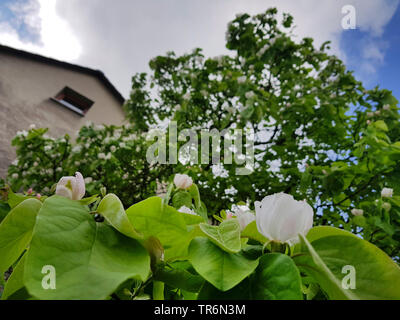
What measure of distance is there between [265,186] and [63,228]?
11.5ft

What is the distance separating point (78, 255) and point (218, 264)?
15 cm

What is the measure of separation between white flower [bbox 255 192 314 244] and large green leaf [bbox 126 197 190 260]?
107mm

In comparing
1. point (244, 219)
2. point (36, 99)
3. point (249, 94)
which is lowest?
point (244, 219)

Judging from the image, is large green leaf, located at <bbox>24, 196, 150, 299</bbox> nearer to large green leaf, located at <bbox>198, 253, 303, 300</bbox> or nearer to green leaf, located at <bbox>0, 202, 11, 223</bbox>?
large green leaf, located at <bbox>198, 253, 303, 300</bbox>

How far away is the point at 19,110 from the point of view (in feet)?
16.4

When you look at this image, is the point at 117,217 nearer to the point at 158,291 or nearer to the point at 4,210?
the point at 158,291

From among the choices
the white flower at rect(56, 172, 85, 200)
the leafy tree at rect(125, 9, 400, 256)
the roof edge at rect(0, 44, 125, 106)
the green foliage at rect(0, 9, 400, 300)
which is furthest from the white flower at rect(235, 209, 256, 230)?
the roof edge at rect(0, 44, 125, 106)

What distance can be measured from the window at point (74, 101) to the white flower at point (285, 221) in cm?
661

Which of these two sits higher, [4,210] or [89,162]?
[89,162]

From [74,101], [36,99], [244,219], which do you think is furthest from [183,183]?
[74,101]

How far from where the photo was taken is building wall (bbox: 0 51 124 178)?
470 centimetres

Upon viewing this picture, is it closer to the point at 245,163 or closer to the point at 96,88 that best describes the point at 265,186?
the point at 245,163

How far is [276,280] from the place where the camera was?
0.86 feet

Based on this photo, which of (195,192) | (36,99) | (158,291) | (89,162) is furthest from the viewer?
(36,99)
